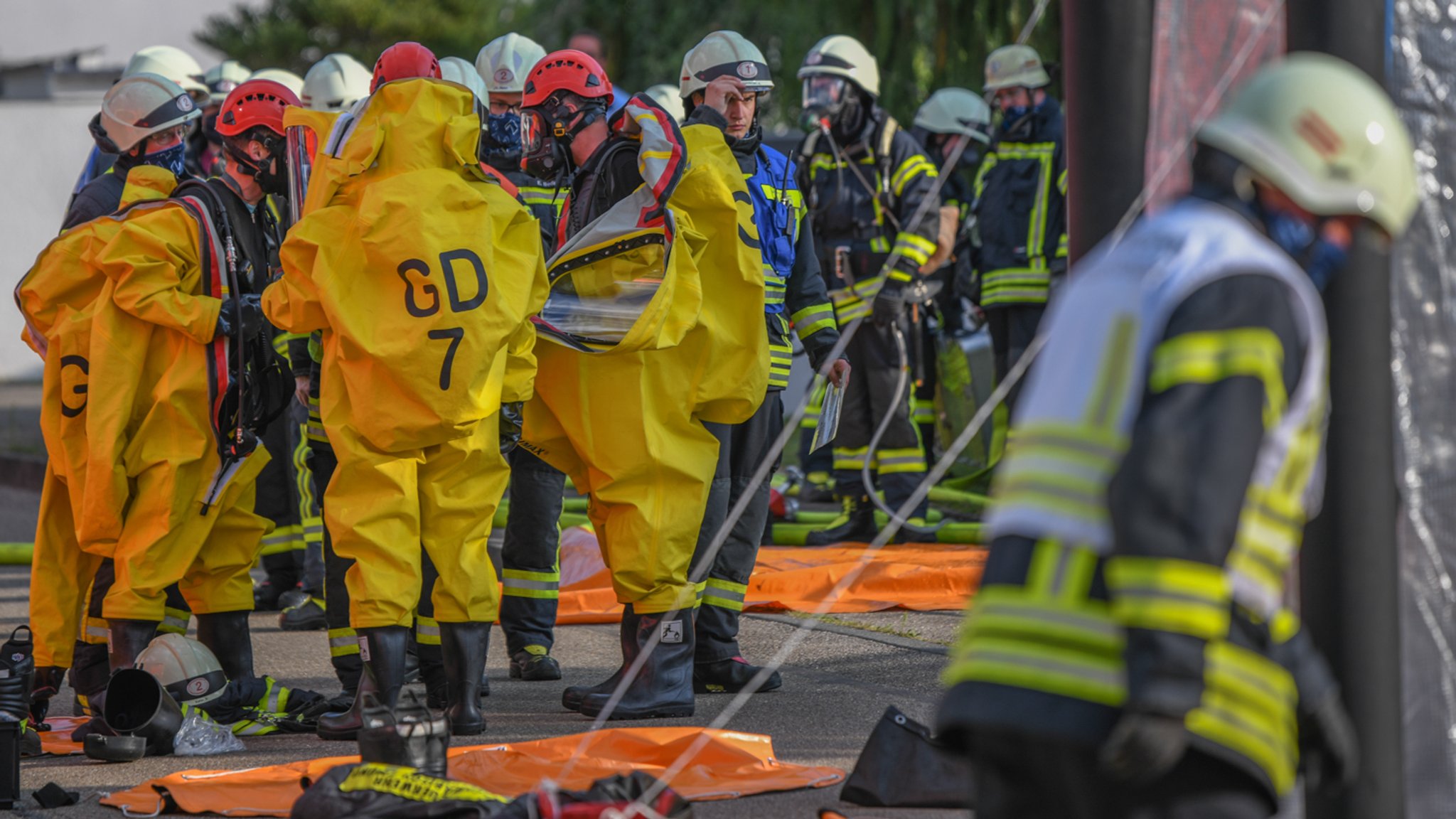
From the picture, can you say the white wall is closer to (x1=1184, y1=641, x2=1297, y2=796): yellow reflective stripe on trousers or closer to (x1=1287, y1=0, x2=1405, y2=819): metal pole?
(x1=1287, y1=0, x2=1405, y2=819): metal pole

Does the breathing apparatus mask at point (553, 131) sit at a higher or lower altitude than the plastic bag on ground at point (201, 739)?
higher

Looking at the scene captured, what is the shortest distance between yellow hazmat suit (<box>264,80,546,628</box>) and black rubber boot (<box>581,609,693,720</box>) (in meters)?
0.56

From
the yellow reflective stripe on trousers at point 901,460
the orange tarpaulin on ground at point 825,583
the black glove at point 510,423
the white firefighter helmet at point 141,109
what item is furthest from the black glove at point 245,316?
the yellow reflective stripe on trousers at point 901,460

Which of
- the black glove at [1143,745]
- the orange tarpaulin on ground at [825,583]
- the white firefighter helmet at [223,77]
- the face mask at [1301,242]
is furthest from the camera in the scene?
the white firefighter helmet at [223,77]

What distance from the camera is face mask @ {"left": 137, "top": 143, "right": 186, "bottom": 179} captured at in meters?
6.19

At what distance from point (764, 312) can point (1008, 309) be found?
443cm

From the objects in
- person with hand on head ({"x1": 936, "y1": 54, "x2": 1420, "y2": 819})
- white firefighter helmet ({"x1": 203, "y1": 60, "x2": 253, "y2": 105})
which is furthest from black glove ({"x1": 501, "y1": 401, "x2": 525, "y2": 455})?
white firefighter helmet ({"x1": 203, "y1": 60, "x2": 253, "y2": 105})

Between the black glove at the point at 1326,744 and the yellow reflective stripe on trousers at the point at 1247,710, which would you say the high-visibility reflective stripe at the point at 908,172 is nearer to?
the black glove at the point at 1326,744

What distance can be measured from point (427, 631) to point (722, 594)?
113 centimetres

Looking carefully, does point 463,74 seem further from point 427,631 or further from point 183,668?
point 183,668

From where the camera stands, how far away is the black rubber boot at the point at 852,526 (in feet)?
31.6

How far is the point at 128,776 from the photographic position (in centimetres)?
516

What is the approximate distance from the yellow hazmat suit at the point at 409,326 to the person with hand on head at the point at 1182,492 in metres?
2.72

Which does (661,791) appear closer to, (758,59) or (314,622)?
(758,59)
